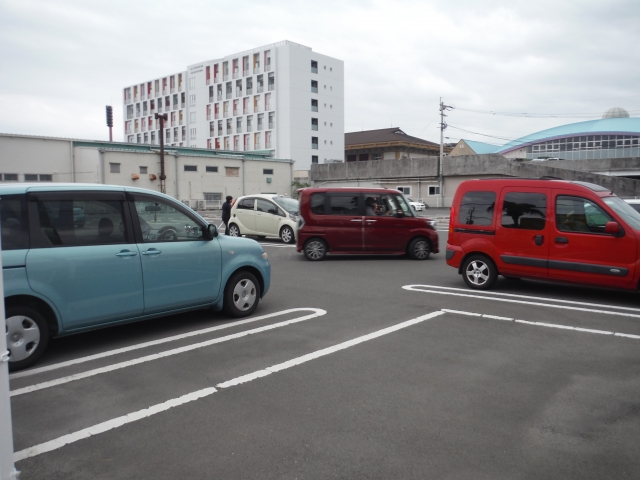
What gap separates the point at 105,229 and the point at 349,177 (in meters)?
49.1

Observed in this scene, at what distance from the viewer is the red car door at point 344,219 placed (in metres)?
13.9

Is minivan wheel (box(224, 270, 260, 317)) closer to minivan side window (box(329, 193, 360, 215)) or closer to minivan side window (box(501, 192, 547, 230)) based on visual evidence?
minivan side window (box(501, 192, 547, 230))

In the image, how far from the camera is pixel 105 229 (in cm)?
606

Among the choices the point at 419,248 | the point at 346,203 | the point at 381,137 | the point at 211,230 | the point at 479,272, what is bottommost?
the point at 479,272

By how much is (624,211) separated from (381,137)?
79.6 meters

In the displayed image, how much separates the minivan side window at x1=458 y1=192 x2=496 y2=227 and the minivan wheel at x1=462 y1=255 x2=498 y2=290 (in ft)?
A: 2.11

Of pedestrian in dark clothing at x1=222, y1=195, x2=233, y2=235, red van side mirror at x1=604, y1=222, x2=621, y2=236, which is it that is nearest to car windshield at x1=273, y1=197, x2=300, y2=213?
pedestrian in dark clothing at x1=222, y1=195, x2=233, y2=235

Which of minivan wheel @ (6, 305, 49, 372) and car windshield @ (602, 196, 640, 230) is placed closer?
minivan wheel @ (6, 305, 49, 372)

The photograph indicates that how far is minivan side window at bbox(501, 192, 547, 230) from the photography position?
909cm

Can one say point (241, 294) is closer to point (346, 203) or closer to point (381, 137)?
point (346, 203)

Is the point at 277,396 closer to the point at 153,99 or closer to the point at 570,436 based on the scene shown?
the point at 570,436

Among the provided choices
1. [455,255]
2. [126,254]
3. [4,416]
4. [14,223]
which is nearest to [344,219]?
[455,255]

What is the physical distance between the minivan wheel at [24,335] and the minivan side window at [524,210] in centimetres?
730

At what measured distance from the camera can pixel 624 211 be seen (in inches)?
339
